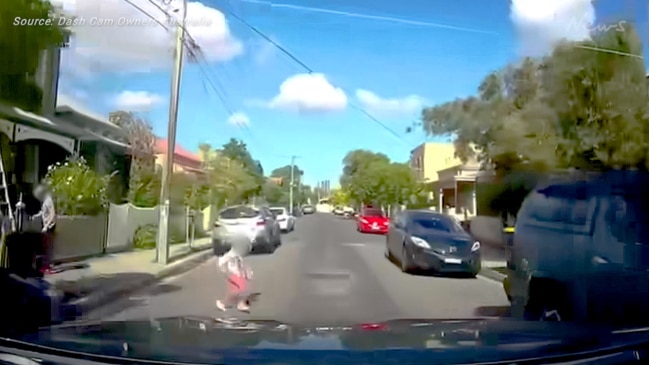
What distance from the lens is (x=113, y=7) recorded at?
4043mm

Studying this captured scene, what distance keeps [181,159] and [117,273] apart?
735 millimetres

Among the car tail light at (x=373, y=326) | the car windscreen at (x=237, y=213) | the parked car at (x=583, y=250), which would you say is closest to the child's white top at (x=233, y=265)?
the car windscreen at (x=237, y=213)

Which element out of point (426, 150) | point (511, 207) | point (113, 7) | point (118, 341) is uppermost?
point (113, 7)

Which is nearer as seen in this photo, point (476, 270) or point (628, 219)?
point (476, 270)

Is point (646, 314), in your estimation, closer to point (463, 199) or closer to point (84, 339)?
point (463, 199)

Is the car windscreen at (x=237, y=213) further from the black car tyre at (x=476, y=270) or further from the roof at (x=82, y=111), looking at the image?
the black car tyre at (x=476, y=270)

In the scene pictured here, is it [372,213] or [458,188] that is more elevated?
[458,188]

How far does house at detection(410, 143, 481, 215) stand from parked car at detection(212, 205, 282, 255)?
0.92m

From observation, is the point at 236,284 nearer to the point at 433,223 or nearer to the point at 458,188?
the point at 433,223

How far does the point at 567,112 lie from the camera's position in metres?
4.38

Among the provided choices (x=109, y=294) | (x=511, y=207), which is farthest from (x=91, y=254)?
(x=511, y=207)

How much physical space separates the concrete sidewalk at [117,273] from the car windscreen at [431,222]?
1202 mm

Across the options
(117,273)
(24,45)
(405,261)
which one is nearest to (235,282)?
(117,273)

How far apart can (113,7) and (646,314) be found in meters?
3.24
